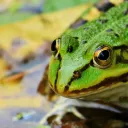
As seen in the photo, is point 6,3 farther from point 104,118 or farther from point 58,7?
point 104,118

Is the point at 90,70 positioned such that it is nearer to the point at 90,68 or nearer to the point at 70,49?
the point at 90,68

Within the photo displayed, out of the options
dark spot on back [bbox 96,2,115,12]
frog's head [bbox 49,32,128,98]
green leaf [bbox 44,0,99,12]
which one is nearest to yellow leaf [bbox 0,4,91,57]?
green leaf [bbox 44,0,99,12]

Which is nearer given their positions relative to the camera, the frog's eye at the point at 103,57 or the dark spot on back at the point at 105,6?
the frog's eye at the point at 103,57

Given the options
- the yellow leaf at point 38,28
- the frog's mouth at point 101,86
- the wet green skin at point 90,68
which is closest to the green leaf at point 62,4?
the yellow leaf at point 38,28

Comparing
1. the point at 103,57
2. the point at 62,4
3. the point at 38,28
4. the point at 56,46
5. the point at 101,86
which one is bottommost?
the point at 101,86

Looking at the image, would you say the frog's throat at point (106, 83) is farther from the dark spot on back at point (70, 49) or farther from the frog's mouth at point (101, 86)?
the dark spot on back at point (70, 49)

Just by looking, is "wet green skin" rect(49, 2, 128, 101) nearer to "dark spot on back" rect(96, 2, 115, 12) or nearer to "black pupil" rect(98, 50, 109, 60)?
"black pupil" rect(98, 50, 109, 60)

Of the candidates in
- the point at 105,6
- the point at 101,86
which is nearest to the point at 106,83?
the point at 101,86
